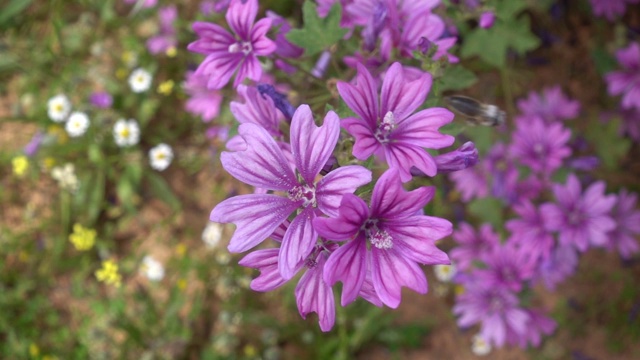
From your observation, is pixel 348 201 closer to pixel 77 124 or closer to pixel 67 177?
pixel 77 124

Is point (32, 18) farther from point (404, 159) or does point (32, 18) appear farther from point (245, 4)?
point (404, 159)

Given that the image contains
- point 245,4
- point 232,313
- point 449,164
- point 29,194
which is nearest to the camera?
point 449,164

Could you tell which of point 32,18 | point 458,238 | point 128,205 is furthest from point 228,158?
point 32,18

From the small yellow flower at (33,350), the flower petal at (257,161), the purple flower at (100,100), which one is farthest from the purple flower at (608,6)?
the small yellow flower at (33,350)

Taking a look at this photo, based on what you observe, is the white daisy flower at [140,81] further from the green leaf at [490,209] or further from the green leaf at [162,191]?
the green leaf at [490,209]

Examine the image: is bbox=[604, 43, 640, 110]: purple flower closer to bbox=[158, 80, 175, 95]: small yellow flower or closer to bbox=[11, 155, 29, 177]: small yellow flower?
bbox=[158, 80, 175, 95]: small yellow flower

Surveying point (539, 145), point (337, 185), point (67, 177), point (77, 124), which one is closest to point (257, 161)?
point (337, 185)
